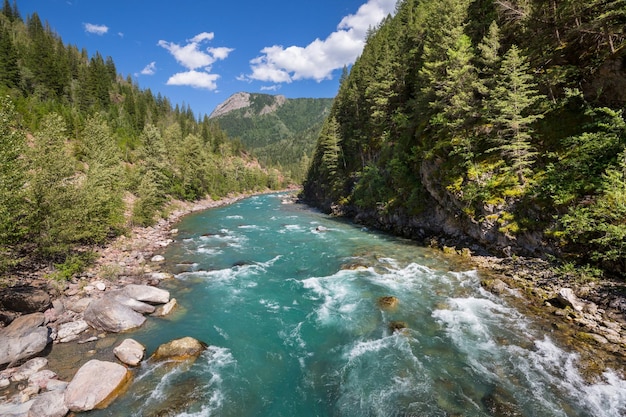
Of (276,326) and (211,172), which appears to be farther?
(211,172)

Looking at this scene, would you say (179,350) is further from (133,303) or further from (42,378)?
(133,303)

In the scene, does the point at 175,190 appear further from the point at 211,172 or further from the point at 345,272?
the point at 345,272

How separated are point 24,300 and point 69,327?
297 centimetres

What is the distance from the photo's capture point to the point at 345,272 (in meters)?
21.4

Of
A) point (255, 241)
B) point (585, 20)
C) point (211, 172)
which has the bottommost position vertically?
point (255, 241)

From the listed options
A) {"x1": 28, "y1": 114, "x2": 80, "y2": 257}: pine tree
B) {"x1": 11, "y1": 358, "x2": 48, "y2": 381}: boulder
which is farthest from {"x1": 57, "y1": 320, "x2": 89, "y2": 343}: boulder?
{"x1": 28, "y1": 114, "x2": 80, "y2": 257}: pine tree

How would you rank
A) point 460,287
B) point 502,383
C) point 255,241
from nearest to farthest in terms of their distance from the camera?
point 502,383 → point 460,287 → point 255,241

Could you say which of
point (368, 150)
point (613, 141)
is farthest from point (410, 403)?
point (368, 150)

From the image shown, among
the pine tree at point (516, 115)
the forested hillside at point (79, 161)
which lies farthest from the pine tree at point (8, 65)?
the pine tree at point (516, 115)

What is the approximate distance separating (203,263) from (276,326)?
12.1 metres

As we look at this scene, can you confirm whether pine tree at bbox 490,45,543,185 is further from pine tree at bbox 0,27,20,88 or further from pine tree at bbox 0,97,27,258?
pine tree at bbox 0,27,20,88

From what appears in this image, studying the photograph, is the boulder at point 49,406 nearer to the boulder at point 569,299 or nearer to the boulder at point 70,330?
the boulder at point 70,330

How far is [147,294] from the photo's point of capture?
649 inches

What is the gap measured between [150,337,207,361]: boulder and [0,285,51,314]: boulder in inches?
310
